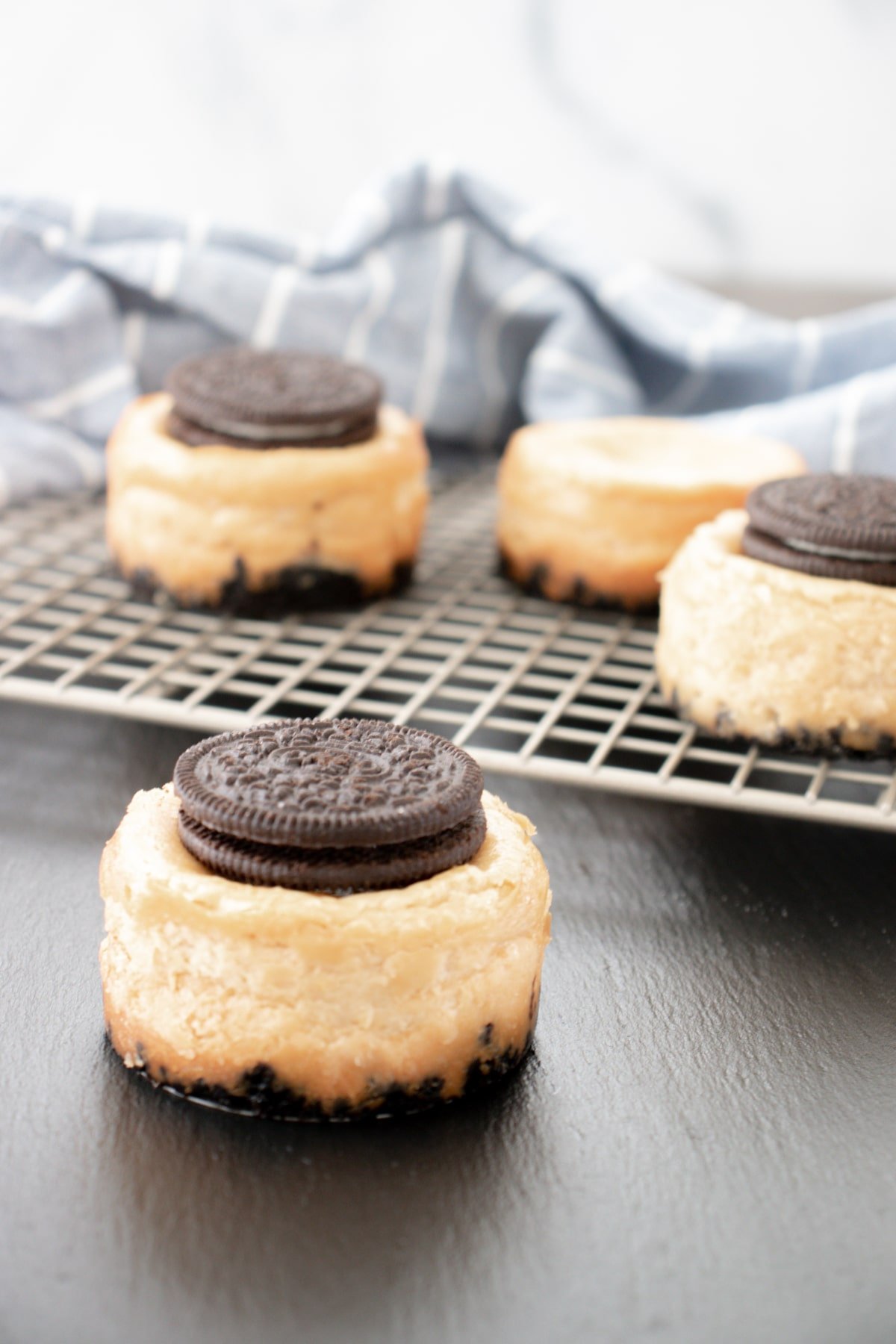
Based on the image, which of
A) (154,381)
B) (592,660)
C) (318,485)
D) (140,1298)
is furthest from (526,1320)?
(154,381)

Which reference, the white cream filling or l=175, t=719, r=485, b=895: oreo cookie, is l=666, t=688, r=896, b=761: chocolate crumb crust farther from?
l=175, t=719, r=485, b=895: oreo cookie

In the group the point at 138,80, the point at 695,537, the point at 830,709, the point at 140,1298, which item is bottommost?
the point at 140,1298

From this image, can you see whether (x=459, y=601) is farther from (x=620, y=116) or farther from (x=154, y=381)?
(x=620, y=116)

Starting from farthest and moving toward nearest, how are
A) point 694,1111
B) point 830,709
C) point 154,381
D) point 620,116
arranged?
point 620,116, point 154,381, point 830,709, point 694,1111

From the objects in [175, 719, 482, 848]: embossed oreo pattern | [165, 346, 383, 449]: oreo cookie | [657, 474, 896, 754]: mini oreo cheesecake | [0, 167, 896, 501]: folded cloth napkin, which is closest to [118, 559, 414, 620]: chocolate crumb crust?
[165, 346, 383, 449]: oreo cookie

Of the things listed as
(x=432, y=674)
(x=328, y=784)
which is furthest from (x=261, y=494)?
(x=328, y=784)

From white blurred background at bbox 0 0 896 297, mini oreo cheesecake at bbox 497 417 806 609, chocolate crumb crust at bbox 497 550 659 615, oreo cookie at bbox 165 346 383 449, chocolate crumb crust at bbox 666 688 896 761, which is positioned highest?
white blurred background at bbox 0 0 896 297
